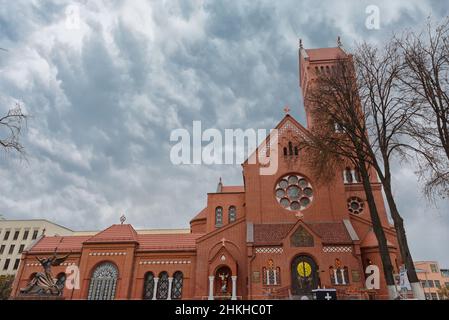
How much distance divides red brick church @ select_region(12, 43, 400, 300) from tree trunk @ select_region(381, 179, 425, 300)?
8.13 metres

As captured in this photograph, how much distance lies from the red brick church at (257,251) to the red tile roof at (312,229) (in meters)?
0.08

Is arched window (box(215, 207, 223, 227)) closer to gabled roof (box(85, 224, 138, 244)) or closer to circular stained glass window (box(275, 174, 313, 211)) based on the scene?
gabled roof (box(85, 224, 138, 244))

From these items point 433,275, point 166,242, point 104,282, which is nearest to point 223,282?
point 166,242

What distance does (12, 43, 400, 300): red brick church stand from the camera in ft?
76.5

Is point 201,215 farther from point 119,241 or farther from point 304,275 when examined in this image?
point 304,275

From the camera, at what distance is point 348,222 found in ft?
84.4

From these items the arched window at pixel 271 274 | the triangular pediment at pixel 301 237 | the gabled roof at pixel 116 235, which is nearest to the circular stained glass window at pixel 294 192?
the triangular pediment at pixel 301 237

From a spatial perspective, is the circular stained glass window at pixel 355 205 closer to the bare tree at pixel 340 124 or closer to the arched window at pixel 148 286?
the bare tree at pixel 340 124

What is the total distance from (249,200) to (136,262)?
11878 millimetres

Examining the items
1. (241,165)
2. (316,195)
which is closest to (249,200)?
(241,165)
